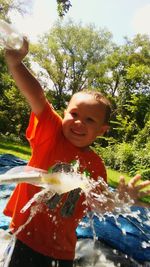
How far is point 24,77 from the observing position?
1845mm

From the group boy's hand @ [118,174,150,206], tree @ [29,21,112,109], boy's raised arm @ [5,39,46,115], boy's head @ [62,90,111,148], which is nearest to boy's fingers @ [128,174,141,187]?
boy's hand @ [118,174,150,206]

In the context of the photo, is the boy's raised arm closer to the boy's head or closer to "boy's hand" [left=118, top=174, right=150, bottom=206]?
the boy's head

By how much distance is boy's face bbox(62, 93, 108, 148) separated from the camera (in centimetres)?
202

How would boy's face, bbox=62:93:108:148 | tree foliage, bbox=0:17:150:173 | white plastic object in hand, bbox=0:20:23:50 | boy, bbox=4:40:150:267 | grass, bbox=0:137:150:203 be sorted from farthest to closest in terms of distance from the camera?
1. tree foliage, bbox=0:17:150:173
2. grass, bbox=0:137:150:203
3. boy's face, bbox=62:93:108:148
4. boy, bbox=4:40:150:267
5. white plastic object in hand, bbox=0:20:23:50

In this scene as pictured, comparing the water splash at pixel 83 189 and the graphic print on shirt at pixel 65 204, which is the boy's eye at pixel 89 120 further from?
the graphic print on shirt at pixel 65 204

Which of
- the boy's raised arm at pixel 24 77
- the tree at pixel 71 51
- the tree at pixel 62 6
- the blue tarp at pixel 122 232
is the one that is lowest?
the blue tarp at pixel 122 232

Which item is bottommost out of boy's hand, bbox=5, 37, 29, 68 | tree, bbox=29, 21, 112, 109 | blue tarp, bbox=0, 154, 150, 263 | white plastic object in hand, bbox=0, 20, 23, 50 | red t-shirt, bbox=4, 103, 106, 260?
blue tarp, bbox=0, 154, 150, 263

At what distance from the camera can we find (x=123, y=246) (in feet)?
12.6

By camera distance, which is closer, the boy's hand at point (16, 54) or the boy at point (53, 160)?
the boy's hand at point (16, 54)

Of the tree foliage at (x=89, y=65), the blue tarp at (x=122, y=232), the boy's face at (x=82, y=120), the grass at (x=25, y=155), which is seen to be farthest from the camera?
the tree foliage at (x=89, y=65)

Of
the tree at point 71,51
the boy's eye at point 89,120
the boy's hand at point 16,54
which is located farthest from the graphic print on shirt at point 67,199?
the tree at point 71,51

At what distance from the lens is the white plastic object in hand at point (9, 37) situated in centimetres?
170

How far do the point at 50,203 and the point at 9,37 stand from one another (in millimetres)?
848

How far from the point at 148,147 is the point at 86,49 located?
18114 mm
